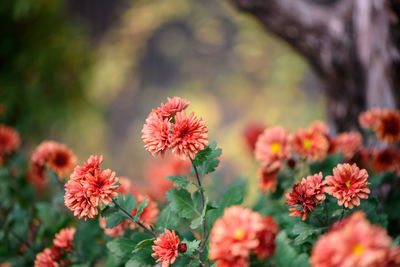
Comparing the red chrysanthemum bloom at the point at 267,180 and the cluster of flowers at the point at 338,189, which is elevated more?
the red chrysanthemum bloom at the point at 267,180

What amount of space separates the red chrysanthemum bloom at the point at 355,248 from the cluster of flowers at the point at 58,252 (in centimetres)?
51

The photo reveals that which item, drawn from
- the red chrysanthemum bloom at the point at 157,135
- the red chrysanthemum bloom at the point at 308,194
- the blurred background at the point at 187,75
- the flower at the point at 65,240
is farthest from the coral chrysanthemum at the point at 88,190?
the blurred background at the point at 187,75

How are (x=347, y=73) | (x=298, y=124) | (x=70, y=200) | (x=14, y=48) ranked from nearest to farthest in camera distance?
(x=70, y=200) → (x=347, y=73) → (x=14, y=48) → (x=298, y=124)

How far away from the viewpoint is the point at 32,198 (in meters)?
1.03

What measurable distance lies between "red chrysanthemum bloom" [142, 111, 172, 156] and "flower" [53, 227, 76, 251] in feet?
1.01

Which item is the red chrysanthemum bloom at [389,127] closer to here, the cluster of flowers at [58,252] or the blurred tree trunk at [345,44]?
the blurred tree trunk at [345,44]

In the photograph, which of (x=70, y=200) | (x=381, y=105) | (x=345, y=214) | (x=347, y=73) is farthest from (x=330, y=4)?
(x=70, y=200)

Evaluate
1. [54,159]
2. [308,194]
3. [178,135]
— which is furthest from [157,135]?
[54,159]

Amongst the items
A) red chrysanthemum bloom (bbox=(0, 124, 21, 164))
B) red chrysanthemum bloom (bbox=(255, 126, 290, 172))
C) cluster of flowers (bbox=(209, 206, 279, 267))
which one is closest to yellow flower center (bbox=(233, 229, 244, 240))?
cluster of flowers (bbox=(209, 206, 279, 267))

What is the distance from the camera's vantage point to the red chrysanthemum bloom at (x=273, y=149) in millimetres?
803

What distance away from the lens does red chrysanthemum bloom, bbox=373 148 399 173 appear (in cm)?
85

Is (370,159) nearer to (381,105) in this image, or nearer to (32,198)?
(381,105)

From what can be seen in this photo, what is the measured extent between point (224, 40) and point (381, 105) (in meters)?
2.84

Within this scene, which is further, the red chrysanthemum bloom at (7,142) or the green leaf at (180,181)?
the red chrysanthemum bloom at (7,142)
